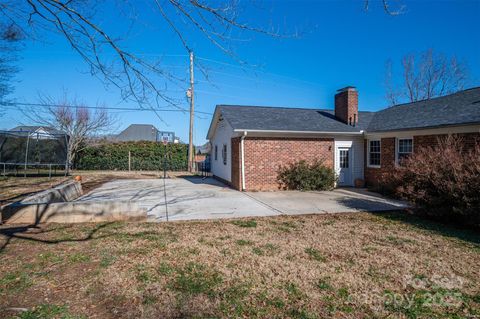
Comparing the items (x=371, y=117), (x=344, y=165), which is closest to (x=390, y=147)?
(x=344, y=165)

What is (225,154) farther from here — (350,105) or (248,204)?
(350,105)

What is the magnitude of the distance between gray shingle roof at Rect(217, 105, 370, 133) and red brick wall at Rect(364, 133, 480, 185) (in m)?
1.68

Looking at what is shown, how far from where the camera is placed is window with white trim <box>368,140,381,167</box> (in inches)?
505

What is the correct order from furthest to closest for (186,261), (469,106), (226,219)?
(469,106), (226,219), (186,261)

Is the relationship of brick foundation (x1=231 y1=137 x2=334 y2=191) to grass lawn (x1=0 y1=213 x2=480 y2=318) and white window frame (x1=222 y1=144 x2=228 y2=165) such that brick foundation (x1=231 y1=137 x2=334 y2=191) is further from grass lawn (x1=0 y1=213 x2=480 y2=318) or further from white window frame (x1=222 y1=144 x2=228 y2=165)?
grass lawn (x1=0 y1=213 x2=480 y2=318)

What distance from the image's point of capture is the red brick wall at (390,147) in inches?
355

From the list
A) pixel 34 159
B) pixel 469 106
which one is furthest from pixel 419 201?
pixel 34 159

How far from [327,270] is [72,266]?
359 centimetres

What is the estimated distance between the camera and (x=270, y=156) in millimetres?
12383

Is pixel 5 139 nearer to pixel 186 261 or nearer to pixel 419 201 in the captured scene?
pixel 186 261

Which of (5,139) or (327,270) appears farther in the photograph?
(5,139)

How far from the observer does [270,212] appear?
7.82m

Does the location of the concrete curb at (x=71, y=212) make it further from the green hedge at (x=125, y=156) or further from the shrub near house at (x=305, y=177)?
the green hedge at (x=125, y=156)

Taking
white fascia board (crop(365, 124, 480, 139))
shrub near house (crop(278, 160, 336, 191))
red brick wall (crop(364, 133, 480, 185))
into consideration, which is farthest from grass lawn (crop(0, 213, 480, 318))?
shrub near house (crop(278, 160, 336, 191))
